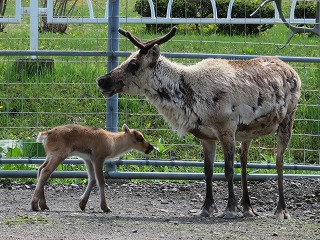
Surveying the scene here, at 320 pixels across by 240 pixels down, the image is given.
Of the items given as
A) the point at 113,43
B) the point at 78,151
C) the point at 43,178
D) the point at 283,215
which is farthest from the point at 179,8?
the point at 43,178

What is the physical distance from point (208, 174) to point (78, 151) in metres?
1.48

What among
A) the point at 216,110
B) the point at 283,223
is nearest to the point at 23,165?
the point at 216,110

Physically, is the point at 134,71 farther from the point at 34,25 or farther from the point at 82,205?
the point at 34,25

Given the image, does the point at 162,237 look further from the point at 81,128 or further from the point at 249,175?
the point at 249,175

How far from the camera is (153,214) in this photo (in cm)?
1066

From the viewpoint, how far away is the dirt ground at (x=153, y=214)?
29.3 feet

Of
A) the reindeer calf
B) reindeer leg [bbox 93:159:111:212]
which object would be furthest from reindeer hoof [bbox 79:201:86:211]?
reindeer leg [bbox 93:159:111:212]

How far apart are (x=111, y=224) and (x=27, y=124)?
15.5 ft

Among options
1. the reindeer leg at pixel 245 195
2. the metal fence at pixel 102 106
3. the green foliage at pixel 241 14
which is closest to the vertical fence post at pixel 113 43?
the metal fence at pixel 102 106

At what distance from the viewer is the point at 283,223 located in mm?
9812

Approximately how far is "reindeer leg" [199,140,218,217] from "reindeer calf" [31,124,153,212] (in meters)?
1.06

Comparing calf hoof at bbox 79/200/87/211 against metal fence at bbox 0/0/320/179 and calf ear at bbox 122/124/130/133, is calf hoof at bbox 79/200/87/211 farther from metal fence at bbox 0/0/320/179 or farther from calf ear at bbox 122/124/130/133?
metal fence at bbox 0/0/320/179

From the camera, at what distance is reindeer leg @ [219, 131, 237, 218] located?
10289 millimetres

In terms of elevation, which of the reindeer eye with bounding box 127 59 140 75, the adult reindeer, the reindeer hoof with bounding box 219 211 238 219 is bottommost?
the reindeer hoof with bounding box 219 211 238 219
